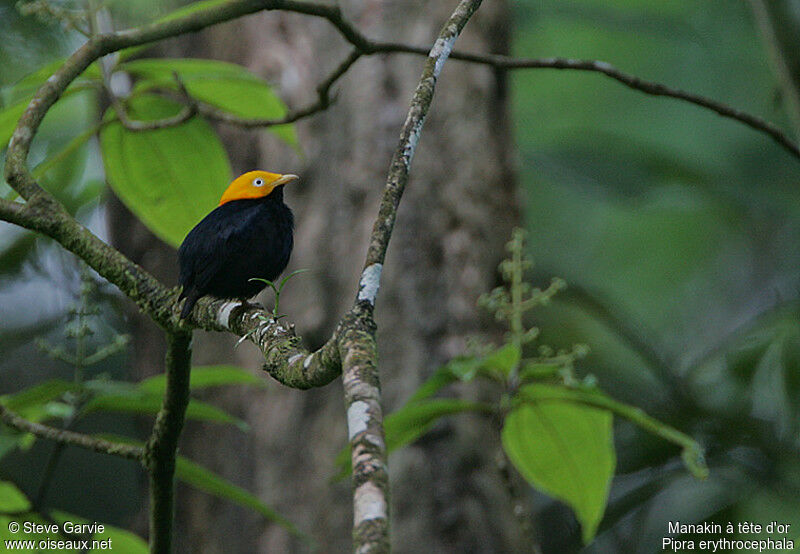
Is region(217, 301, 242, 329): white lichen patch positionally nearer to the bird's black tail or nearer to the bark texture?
the bird's black tail

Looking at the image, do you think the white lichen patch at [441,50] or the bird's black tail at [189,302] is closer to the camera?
the white lichen patch at [441,50]

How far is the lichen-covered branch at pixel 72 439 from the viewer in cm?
205

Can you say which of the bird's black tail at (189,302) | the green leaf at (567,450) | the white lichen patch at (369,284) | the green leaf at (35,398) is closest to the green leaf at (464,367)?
the green leaf at (567,450)

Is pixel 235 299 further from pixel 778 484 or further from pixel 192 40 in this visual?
pixel 778 484

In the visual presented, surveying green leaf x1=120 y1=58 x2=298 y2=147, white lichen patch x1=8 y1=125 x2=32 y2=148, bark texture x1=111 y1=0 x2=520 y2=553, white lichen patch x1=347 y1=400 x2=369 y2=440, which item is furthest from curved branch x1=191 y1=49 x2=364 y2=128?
white lichen patch x1=347 y1=400 x2=369 y2=440

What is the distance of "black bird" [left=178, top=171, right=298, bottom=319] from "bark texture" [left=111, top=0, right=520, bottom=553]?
711mm

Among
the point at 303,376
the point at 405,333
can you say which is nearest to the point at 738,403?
the point at 405,333

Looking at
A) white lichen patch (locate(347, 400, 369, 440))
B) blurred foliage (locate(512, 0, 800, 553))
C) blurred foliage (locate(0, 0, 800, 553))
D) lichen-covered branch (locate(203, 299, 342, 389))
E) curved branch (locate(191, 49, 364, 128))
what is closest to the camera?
white lichen patch (locate(347, 400, 369, 440))

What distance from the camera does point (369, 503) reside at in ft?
3.22

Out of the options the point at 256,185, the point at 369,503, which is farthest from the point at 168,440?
the point at 256,185

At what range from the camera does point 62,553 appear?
7.43ft

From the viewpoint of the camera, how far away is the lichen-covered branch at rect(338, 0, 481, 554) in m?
0.97

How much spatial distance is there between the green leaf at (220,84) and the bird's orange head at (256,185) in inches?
13.4

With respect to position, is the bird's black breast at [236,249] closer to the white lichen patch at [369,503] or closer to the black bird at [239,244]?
the black bird at [239,244]
